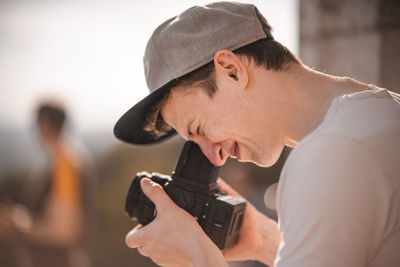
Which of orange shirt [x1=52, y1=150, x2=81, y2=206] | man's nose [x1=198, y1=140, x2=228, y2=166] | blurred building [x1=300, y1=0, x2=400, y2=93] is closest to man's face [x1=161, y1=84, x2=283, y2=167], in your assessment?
man's nose [x1=198, y1=140, x2=228, y2=166]

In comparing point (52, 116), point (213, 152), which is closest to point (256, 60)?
point (213, 152)

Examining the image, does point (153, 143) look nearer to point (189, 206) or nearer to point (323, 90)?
point (189, 206)

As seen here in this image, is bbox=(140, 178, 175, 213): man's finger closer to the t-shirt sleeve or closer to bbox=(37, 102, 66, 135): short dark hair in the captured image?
the t-shirt sleeve

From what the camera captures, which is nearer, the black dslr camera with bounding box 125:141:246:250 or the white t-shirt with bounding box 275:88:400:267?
the white t-shirt with bounding box 275:88:400:267

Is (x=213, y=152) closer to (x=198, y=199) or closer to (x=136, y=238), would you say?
(x=198, y=199)

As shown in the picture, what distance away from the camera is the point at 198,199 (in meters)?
1.43

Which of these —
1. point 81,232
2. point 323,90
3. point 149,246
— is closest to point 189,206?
point 149,246

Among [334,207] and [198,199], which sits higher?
[334,207]

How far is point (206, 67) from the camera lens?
1248 mm

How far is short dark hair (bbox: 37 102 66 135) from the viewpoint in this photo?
9.87ft

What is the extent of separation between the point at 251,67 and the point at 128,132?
1.78ft

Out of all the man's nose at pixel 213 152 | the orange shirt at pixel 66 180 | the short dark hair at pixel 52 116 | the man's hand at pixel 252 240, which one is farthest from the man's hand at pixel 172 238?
the short dark hair at pixel 52 116

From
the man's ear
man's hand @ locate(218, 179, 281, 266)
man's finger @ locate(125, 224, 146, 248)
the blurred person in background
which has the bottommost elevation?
the blurred person in background

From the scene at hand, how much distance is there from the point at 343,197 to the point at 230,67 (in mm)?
518
